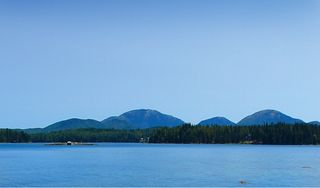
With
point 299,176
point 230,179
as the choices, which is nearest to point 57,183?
point 230,179

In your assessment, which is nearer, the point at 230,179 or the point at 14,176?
the point at 230,179

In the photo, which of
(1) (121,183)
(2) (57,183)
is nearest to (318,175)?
(1) (121,183)

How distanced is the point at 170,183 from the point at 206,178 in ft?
26.0

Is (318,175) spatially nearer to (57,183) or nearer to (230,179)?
(230,179)

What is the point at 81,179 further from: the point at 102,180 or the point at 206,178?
the point at 206,178

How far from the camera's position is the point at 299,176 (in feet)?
267

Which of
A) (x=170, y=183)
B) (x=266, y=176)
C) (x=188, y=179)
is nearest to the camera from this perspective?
(x=170, y=183)

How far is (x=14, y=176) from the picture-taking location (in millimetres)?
81250

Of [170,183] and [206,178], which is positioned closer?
[170,183]

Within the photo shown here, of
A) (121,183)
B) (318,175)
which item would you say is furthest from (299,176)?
(121,183)

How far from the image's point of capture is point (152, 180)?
246 feet

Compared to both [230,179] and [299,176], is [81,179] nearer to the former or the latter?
[230,179]

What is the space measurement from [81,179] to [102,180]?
3.61 metres

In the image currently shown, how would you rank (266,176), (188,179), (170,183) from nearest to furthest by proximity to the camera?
(170,183) < (188,179) < (266,176)
